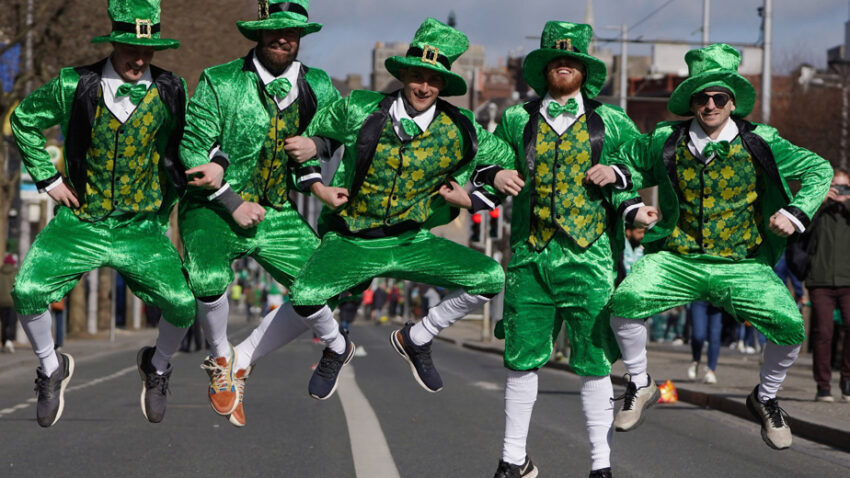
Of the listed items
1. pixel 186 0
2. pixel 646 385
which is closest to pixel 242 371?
pixel 646 385

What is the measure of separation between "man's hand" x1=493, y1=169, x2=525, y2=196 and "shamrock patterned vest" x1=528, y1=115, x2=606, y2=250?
25 centimetres

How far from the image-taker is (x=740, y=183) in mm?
7906

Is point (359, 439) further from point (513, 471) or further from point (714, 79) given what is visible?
point (714, 79)

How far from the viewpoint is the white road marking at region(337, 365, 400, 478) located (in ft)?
35.2

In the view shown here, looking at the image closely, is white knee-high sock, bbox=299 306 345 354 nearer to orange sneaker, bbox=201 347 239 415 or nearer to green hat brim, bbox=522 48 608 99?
orange sneaker, bbox=201 347 239 415

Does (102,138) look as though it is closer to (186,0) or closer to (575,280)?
(575,280)

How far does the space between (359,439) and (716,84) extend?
19.8 feet

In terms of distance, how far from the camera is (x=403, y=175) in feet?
25.6

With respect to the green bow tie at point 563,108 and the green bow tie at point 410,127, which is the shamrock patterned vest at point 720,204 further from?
the green bow tie at point 410,127

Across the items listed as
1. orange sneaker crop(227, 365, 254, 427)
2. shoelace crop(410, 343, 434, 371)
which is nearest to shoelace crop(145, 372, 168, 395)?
orange sneaker crop(227, 365, 254, 427)

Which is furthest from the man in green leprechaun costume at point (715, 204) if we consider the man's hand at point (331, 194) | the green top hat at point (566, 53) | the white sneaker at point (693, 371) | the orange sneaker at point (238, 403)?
the white sneaker at point (693, 371)

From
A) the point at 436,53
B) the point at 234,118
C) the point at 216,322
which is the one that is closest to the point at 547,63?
the point at 436,53

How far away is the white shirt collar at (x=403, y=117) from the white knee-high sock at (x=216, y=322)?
142 cm

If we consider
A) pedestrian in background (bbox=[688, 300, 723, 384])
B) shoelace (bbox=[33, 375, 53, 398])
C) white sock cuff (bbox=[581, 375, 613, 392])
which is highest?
white sock cuff (bbox=[581, 375, 613, 392])
